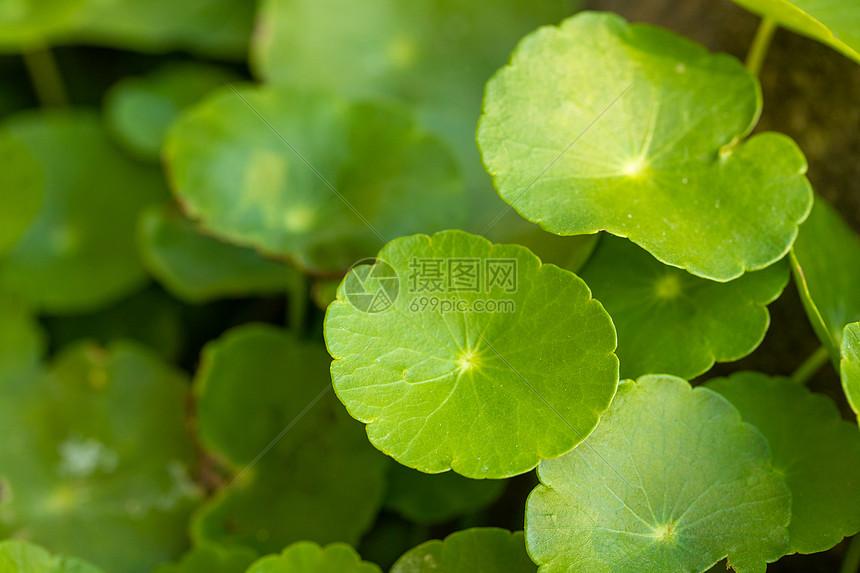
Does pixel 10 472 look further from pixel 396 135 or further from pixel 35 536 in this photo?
pixel 396 135

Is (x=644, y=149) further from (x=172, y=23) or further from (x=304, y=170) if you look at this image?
(x=172, y=23)

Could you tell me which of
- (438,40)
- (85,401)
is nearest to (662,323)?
(438,40)

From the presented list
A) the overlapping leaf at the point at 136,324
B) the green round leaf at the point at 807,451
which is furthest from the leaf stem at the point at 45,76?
the green round leaf at the point at 807,451

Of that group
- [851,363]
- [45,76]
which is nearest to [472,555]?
[851,363]

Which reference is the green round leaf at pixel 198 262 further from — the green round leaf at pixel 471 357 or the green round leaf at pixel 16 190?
the green round leaf at pixel 471 357

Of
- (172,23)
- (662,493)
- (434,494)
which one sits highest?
(172,23)

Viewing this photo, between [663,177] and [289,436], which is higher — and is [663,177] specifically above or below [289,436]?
above

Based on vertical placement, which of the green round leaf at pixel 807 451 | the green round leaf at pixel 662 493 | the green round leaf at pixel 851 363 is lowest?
the green round leaf at pixel 807 451
